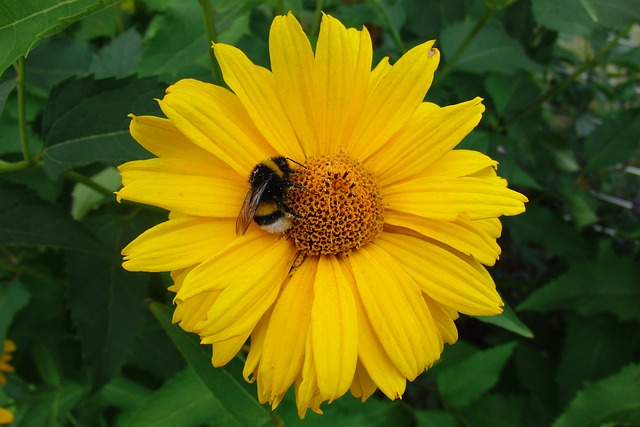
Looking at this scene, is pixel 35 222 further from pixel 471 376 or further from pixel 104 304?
pixel 471 376

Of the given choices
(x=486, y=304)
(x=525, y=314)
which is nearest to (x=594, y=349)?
(x=525, y=314)

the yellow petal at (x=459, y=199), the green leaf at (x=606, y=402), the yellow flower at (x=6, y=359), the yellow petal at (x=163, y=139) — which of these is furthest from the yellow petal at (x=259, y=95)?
the yellow flower at (x=6, y=359)

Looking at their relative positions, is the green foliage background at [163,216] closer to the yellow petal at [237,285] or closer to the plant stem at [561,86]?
the plant stem at [561,86]

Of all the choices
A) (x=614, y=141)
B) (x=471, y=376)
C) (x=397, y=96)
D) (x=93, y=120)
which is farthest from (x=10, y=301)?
(x=614, y=141)

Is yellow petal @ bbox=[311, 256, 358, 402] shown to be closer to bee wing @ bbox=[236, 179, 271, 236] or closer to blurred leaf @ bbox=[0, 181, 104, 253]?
bee wing @ bbox=[236, 179, 271, 236]

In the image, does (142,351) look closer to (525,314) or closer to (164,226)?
(164,226)

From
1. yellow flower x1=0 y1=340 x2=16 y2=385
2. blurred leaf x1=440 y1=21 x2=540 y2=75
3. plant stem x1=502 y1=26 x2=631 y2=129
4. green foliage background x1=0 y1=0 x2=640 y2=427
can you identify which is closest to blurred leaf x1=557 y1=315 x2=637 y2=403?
green foliage background x1=0 y1=0 x2=640 y2=427
